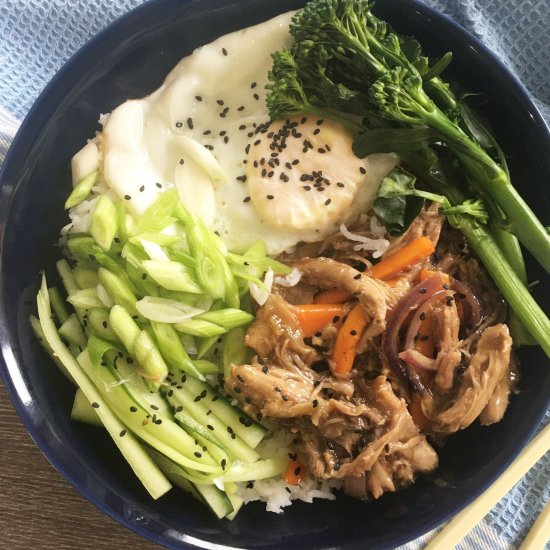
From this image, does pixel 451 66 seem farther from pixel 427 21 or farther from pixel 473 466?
pixel 473 466

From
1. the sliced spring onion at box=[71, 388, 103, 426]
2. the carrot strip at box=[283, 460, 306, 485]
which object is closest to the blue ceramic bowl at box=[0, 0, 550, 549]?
the sliced spring onion at box=[71, 388, 103, 426]

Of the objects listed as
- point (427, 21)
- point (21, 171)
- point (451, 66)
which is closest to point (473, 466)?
point (451, 66)

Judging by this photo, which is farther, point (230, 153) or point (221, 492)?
point (230, 153)

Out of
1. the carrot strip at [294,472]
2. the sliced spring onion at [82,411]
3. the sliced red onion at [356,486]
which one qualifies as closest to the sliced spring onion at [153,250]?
the sliced spring onion at [82,411]

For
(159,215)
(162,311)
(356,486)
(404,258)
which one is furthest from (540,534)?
(159,215)

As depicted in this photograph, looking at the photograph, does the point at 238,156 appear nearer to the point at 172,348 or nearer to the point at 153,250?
the point at 153,250
